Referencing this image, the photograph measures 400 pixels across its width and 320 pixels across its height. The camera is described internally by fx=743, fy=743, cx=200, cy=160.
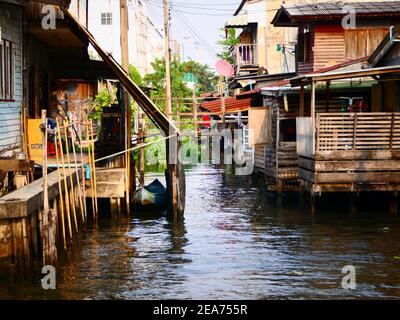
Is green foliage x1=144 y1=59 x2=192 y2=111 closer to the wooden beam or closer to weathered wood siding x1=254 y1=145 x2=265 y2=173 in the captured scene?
weathered wood siding x1=254 y1=145 x2=265 y2=173

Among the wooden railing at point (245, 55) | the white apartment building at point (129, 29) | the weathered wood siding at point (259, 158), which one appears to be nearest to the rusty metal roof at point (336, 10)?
the weathered wood siding at point (259, 158)

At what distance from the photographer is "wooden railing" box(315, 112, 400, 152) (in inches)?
758

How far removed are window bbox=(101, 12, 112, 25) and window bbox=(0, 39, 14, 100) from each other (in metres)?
38.2

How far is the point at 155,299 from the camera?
1238 centimetres

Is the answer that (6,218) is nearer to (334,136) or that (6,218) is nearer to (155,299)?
(155,299)

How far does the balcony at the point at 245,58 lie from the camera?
45.1m

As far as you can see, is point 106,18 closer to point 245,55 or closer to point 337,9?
point 245,55

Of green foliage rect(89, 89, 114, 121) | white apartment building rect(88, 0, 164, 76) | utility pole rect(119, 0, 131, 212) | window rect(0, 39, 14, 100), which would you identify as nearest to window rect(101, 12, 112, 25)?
white apartment building rect(88, 0, 164, 76)

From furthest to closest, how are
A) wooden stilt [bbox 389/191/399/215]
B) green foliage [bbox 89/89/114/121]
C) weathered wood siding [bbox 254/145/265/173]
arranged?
green foliage [bbox 89/89/114/121] → weathered wood siding [bbox 254/145/265/173] → wooden stilt [bbox 389/191/399/215]

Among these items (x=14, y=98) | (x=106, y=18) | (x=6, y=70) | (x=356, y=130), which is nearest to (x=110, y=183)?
(x=14, y=98)

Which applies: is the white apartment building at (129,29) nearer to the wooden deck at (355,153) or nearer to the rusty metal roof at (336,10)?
the rusty metal roof at (336,10)

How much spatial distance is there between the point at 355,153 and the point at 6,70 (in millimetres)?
8977

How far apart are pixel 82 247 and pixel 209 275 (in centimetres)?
388

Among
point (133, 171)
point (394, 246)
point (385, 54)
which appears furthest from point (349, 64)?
point (394, 246)
